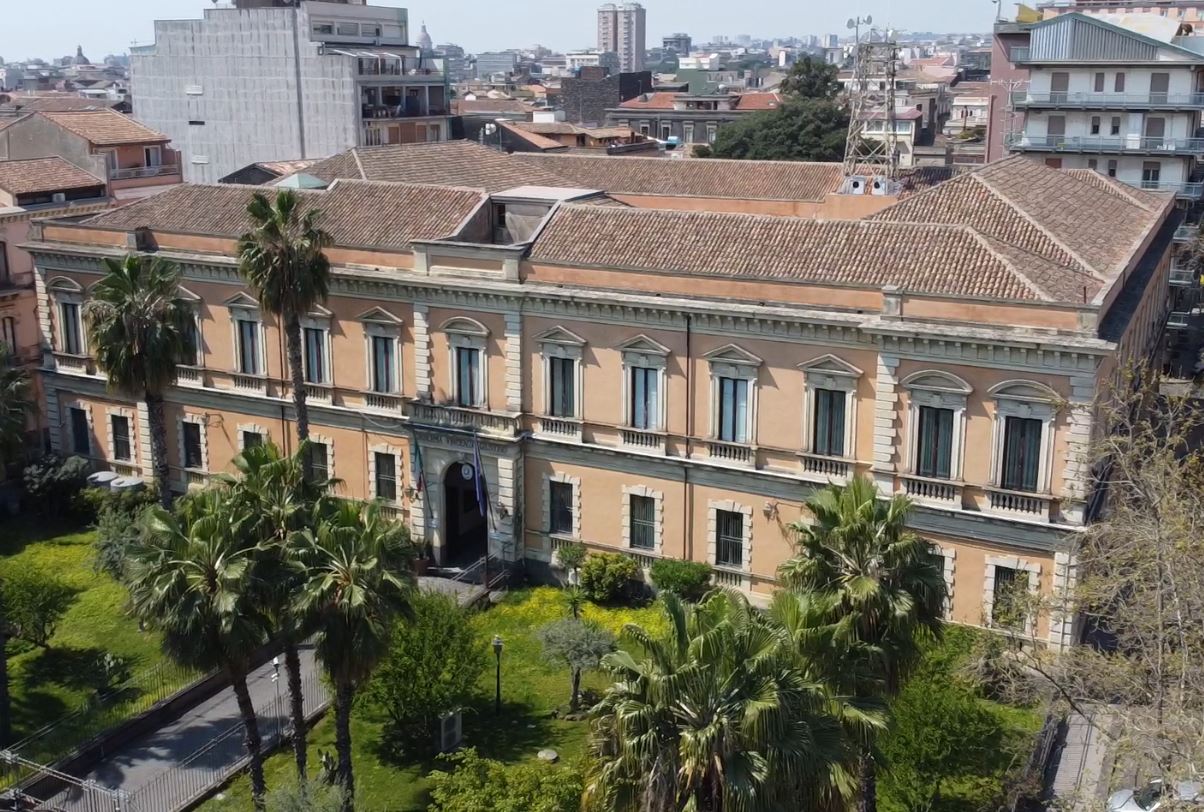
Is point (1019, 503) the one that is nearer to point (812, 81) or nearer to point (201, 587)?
point (201, 587)

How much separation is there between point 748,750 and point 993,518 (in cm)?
1742

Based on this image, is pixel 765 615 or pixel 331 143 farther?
pixel 331 143

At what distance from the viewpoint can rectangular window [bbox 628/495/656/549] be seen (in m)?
39.9

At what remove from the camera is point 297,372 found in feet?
136

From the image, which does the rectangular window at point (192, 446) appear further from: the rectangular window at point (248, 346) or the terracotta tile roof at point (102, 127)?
the terracotta tile roof at point (102, 127)

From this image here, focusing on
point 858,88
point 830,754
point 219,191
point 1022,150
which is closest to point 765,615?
point 830,754

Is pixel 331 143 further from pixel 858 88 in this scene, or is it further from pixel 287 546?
pixel 287 546

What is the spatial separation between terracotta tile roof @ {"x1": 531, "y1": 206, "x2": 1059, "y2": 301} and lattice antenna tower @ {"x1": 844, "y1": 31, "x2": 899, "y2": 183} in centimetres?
1547

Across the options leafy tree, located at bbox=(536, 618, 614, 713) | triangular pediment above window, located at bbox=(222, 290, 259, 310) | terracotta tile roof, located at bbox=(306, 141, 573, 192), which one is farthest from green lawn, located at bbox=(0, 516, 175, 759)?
terracotta tile roof, located at bbox=(306, 141, 573, 192)

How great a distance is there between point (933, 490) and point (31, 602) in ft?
84.6

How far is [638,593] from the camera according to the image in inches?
1585

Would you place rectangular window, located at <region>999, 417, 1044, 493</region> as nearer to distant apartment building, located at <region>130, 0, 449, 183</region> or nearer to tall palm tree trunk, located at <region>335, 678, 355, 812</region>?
tall palm tree trunk, located at <region>335, 678, 355, 812</region>

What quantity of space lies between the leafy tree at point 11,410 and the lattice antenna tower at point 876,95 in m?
33.9

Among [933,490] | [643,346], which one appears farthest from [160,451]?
[933,490]
